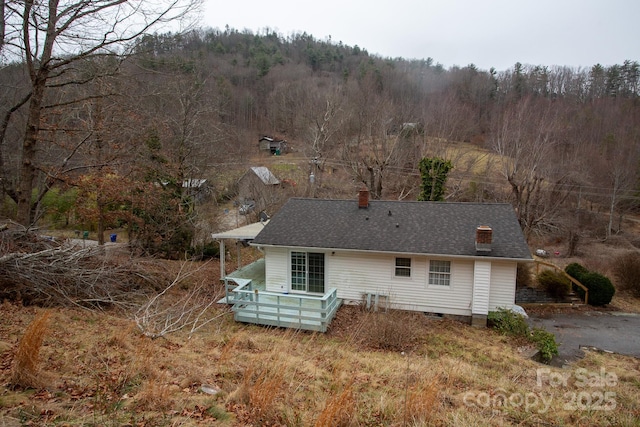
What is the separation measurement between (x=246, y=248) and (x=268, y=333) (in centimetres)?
1332

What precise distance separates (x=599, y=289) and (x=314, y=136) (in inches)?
929

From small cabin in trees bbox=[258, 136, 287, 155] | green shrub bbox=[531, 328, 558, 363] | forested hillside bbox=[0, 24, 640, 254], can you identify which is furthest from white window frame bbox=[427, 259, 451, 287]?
small cabin in trees bbox=[258, 136, 287, 155]

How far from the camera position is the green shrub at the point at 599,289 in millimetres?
17141

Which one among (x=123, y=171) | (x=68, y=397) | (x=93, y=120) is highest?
(x=93, y=120)

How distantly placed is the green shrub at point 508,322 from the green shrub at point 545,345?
0.47 meters

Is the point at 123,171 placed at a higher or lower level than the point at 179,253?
higher

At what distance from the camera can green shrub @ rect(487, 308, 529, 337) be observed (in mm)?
11805

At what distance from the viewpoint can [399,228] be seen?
14141mm

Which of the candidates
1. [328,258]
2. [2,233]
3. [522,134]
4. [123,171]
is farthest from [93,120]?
[522,134]

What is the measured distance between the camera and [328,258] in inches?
545

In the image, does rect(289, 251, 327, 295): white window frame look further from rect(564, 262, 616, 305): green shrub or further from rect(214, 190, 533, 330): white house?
rect(564, 262, 616, 305): green shrub

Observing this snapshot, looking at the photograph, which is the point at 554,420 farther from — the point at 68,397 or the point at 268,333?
the point at 268,333

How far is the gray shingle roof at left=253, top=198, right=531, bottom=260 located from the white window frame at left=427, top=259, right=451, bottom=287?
1.89 ft

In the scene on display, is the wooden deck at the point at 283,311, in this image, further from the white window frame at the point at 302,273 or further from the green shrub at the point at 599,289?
the green shrub at the point at 599,289
